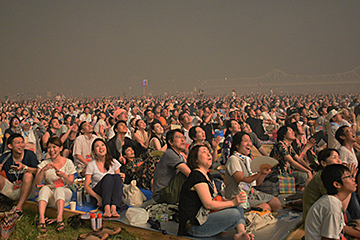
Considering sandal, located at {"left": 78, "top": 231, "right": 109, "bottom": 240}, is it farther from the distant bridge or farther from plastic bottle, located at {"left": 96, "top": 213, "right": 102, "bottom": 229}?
the distant bridge

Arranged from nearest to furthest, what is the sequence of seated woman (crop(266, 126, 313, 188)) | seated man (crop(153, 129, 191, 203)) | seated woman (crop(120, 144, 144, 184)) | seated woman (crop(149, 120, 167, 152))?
seated man (crop(153, 129, 191, 203)), seated woman (crop(266, 126, 313, 188)), seated woman (crop(120, 144, 144, 184)), seated woman (crop(149, 120, 167, 152))

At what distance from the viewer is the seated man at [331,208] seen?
9.34 ft

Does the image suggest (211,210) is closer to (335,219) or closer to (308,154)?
(335,219)

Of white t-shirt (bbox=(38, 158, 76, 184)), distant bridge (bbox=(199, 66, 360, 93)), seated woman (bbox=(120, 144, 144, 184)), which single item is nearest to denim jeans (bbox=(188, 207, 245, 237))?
white t-shirt (bbox=(38, 158, 76, 184))

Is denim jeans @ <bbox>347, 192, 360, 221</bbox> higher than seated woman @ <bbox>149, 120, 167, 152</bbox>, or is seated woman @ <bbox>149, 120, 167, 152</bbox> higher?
seated woman @ <bbox>149, 120, 167, 152</bbox>

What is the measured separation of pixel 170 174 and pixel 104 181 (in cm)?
100

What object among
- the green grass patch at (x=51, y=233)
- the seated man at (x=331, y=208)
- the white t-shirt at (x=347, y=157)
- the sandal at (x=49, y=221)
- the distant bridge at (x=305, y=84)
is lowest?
the distant bridge at (x=305, y=84)

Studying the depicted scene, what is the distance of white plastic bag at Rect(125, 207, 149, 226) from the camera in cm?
441

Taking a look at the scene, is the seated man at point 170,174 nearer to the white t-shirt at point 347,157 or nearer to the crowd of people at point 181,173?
the crowd of people at point 181,173

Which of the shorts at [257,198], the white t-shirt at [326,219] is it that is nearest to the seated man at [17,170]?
the shorts at [257,198]

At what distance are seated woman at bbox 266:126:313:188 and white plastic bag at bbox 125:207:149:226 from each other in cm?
232

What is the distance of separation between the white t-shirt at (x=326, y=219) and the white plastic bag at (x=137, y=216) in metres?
2.28

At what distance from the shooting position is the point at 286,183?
18.5 feet

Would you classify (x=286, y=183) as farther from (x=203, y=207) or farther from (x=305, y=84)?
(x=305, y=84)
